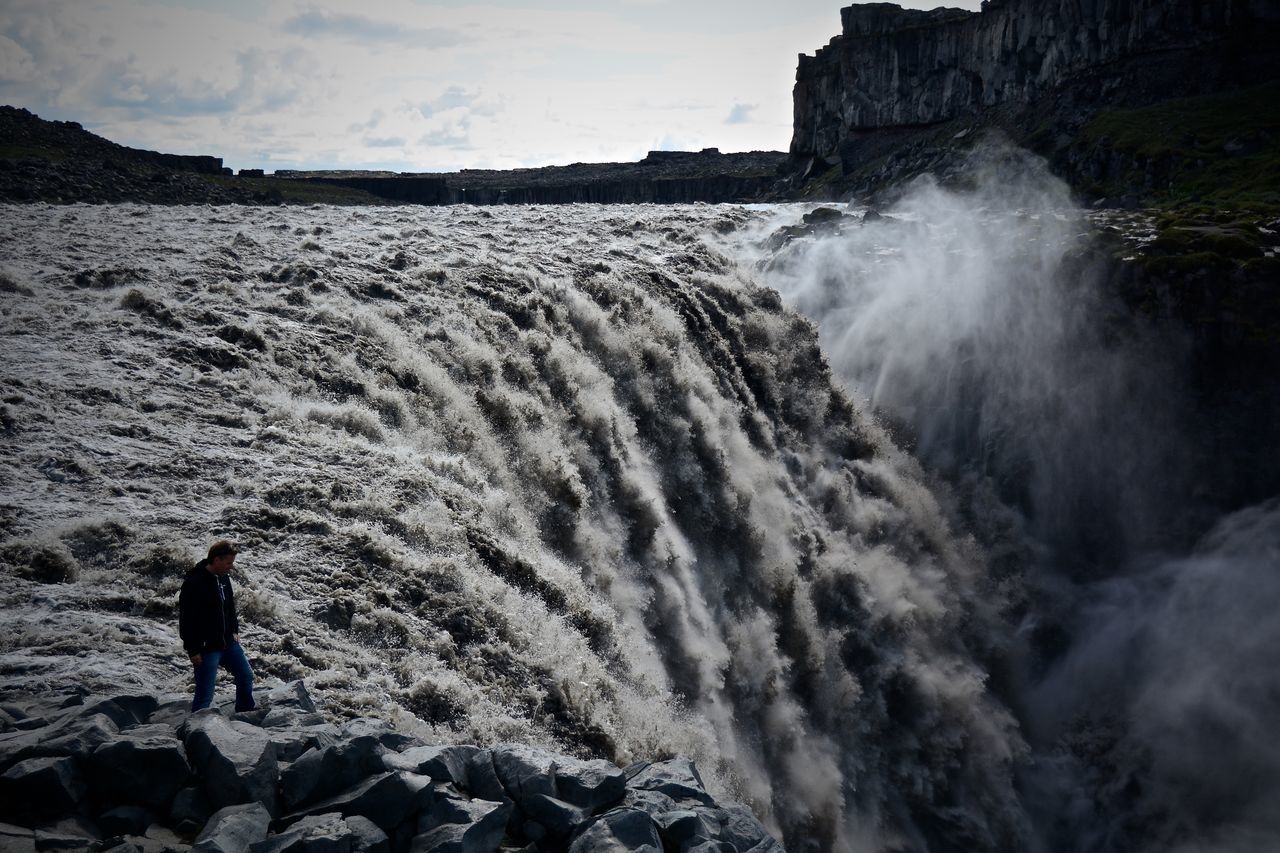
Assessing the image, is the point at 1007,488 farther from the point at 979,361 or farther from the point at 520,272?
the point at 520,272

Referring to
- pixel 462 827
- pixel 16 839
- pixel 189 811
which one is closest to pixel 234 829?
pixel 189 811

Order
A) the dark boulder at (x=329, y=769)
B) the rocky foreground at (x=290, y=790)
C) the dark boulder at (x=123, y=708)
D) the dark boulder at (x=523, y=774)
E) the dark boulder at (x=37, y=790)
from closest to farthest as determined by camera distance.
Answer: the dark boulder at (x=37, y=790) < the rocky foreground at (x=290, y=790) < the dark boulder at (x=329, y=769) < the dark boulder at (x=123, y=708) < the dark boulder at (x=523, y=774)

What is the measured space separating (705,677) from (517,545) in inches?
183

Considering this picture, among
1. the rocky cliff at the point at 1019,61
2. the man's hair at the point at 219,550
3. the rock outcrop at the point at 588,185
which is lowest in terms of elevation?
the man's hair at the point at 219,550

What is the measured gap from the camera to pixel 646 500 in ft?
65.1

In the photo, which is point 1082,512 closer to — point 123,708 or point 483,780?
point 483,780

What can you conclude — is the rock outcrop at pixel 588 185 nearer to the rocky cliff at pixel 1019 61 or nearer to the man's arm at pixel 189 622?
the rocky cliff at pixel 1019 61

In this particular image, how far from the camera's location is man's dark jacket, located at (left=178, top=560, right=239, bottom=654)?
30.4 feet

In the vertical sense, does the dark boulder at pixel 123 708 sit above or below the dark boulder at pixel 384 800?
above

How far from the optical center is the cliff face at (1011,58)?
70.3 metres

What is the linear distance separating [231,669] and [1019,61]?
101 m

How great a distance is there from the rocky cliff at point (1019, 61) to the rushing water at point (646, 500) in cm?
4234

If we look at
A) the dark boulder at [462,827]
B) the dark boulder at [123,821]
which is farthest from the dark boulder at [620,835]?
the dark boulder at [123,821]

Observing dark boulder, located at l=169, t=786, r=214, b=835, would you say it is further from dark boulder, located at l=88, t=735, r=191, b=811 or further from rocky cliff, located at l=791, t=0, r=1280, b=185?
rocky cliff, located at l=791, t=0, r=1280, b=185
